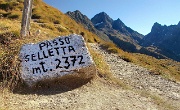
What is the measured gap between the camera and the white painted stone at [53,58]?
14688 mm

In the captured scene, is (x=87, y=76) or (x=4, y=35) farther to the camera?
(x=4, y=35)

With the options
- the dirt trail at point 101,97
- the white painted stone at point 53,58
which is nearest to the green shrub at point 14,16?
the dirt trail at point 101,97

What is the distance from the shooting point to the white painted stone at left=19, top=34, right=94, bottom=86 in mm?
14688

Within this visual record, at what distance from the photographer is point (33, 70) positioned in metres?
14.9

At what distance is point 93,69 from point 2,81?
4.44 meters

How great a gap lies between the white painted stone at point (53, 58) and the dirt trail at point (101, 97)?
1.02 m

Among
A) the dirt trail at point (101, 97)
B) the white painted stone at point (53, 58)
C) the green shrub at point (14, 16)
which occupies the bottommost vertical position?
the dirt trail at point (101, 97)

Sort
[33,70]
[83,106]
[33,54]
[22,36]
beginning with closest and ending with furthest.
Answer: [83,106]
[33,70]
[33,54]
[22,36]

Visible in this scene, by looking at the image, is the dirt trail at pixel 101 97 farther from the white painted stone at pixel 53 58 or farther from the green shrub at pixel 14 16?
the green shrub at pixel 14 16

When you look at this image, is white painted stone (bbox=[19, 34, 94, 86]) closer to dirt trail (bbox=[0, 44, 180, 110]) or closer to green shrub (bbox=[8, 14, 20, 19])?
dirt trail (bbox=[0, 44, 180, 110])

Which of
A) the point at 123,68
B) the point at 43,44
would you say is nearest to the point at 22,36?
the point at 43,44

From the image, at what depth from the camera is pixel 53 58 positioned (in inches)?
612

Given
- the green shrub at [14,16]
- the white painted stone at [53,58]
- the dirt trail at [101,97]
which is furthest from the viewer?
the green shrub at [14,16]

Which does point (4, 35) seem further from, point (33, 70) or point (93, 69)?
point (93, 69)
